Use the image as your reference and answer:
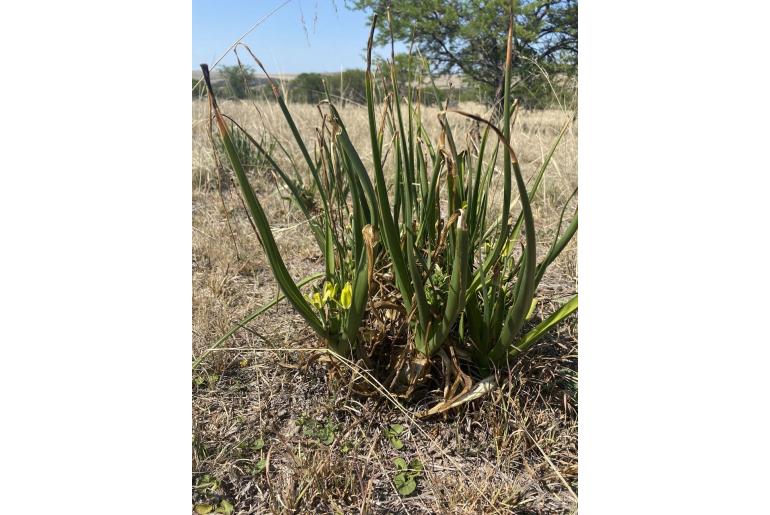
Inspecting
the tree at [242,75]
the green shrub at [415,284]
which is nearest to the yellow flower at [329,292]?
the green shrub at [415,284]

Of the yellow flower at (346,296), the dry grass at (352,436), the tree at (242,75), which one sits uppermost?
the tree at (242,75)

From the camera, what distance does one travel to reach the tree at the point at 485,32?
89 centimetres

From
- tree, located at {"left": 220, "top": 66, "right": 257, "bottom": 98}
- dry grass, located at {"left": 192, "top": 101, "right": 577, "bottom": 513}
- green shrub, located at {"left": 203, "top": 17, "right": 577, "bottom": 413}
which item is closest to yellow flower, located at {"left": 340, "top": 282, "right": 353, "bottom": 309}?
green shrub, located at {"left": 203, "top": 17, "right": 577, "bottom": 413}

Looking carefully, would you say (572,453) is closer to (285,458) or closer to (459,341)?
(459,341)

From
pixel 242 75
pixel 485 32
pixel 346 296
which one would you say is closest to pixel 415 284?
pixel 346 296

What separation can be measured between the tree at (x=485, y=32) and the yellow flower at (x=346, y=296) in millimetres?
406

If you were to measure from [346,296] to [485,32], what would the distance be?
0.70 meters

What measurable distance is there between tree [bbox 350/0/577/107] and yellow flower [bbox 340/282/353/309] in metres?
0.41

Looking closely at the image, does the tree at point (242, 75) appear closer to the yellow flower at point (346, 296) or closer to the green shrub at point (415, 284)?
the green shrub at point (415, 284)

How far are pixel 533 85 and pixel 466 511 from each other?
3.65 feet

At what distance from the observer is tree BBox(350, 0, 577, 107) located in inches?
34.9

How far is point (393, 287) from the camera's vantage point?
733 mm

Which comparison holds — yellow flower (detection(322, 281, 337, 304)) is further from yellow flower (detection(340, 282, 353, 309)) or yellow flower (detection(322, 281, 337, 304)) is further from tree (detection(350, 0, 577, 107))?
tree (detection(350, 0, 577, 107))
